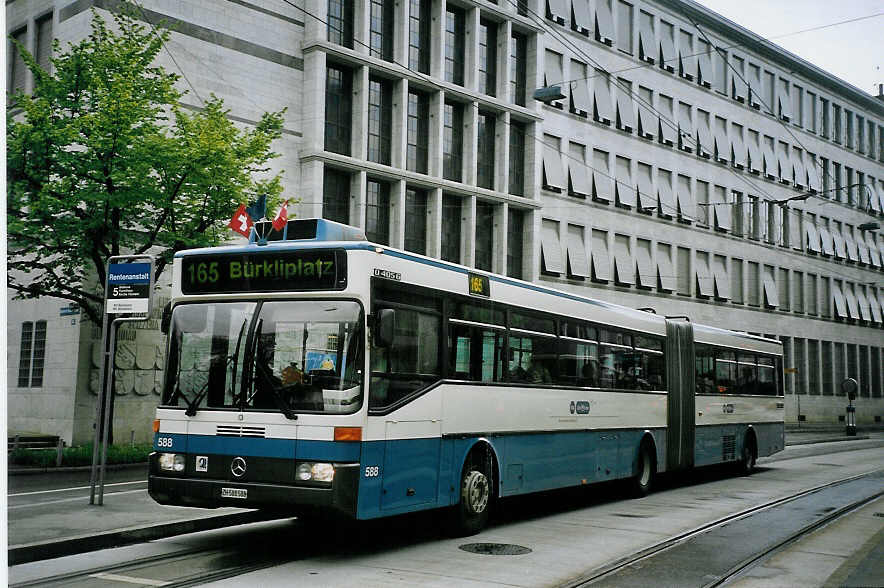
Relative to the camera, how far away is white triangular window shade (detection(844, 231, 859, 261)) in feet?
219

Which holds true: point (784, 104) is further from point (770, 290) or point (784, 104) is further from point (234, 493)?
point (234, 493)

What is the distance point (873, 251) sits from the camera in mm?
70188

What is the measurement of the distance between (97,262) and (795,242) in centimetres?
4971

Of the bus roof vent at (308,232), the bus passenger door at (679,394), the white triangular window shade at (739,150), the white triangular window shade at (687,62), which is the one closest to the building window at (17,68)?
the bus passenger door at (679,394)

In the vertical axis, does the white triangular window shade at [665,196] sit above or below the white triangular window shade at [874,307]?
above

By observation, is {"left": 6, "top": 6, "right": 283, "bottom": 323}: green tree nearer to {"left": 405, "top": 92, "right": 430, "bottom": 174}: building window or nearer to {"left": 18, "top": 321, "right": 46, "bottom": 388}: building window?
{"left": 18, "top": 321, "right": 46, "bottom": 388}: building window

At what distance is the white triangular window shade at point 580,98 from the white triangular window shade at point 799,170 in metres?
21.3

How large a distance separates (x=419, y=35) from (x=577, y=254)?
13.1 meters

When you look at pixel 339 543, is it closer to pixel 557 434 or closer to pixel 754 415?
pixel 557 434

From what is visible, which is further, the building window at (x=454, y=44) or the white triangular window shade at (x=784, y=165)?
the white triangular window shade at (x=784, y=165)

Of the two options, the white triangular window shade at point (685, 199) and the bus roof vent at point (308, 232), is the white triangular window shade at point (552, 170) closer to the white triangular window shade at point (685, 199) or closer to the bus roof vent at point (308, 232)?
the white triangular window shade at point (685, 199)

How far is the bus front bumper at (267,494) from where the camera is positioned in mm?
9500

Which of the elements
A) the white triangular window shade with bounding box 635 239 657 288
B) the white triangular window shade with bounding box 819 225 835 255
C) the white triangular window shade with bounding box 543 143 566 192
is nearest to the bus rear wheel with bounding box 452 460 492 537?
the white triangular window shade with bounding box 543 143 566 192

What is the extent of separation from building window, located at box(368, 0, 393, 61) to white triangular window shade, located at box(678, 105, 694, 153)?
21.0 metres
